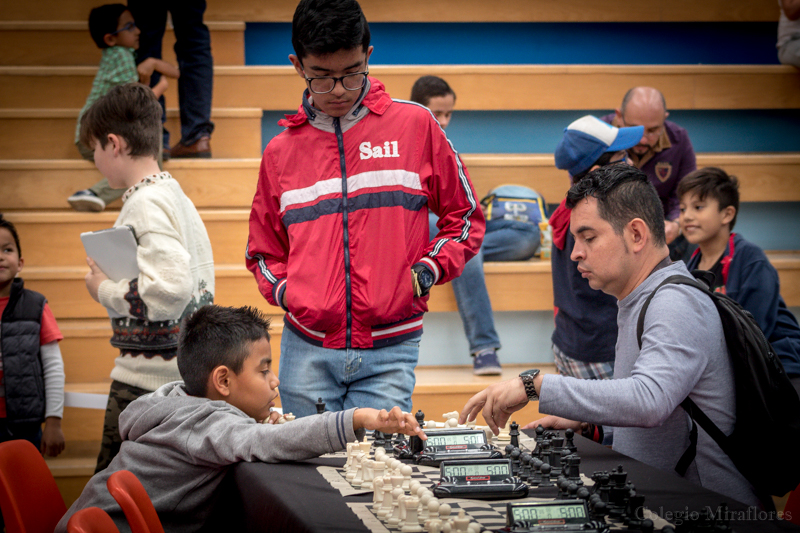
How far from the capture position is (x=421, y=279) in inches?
81.4

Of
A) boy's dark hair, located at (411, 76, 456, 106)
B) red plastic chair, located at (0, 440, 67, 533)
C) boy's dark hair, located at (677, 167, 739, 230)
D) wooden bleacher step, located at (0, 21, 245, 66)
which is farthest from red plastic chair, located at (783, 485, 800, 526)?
wooden bleacher step, located at (0, 21, 245, 66)

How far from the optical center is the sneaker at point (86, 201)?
4078 mm

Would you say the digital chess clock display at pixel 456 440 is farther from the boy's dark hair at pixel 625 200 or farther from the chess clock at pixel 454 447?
the boy's dark hair at pixel 625 200

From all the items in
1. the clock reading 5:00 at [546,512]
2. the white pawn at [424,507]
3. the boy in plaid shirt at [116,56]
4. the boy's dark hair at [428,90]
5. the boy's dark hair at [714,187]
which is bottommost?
the white pawn at [424,507]

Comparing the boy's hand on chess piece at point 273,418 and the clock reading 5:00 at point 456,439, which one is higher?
the clock reading 5:00 at point 456,439

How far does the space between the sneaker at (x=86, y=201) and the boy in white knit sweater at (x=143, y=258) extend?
1.70 meters

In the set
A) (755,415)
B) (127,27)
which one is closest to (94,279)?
(755,415)

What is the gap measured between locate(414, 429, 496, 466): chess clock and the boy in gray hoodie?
120 mm

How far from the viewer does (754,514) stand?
1.22 meters

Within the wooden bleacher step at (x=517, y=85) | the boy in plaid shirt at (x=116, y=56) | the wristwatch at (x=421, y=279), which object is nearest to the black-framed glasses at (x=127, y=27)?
the boy in plaid shirt at (x=116, y=56)

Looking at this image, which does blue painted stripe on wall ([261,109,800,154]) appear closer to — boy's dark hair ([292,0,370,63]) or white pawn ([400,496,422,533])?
boy's dark hair ([292,0,370,63])

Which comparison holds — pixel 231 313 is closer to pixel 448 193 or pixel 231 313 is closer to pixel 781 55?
pixel 448 193

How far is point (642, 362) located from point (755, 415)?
27 centimetres

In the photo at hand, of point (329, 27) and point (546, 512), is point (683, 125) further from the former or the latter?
point (546, 512)
